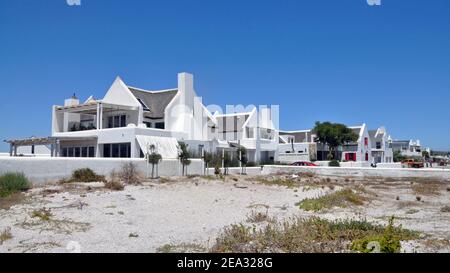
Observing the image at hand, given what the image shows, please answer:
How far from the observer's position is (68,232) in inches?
426

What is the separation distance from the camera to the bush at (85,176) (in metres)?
24.4

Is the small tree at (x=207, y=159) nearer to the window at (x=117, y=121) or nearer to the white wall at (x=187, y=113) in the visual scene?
the white wall at (x=187, y=113)

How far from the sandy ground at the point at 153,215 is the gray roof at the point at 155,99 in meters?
17.9

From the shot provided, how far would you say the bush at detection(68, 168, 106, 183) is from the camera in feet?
80.1

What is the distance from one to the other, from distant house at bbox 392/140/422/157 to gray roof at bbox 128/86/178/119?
83.6 metres

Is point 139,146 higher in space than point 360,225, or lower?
higher

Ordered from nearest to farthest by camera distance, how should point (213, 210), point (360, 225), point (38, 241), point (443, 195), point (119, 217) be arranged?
point (38, 241)
point (360, 225)
point (119, 217)
point (213, 210)
point (443, 195)

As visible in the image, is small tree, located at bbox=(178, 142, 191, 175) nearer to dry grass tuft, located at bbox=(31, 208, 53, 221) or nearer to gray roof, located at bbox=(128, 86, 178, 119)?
gray roof, located at bbox=(128, 86, 178, 119)

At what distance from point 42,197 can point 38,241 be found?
30.6 ft

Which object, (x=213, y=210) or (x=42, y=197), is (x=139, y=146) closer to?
(x=42, y=197)

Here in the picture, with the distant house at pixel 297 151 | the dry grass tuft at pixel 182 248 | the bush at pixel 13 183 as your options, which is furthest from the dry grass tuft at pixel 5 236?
the distant house at pixel 297 151

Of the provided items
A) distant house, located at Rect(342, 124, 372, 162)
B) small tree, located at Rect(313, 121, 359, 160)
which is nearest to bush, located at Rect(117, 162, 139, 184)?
small tree, located at Rect(313, 121, 359, 160)
